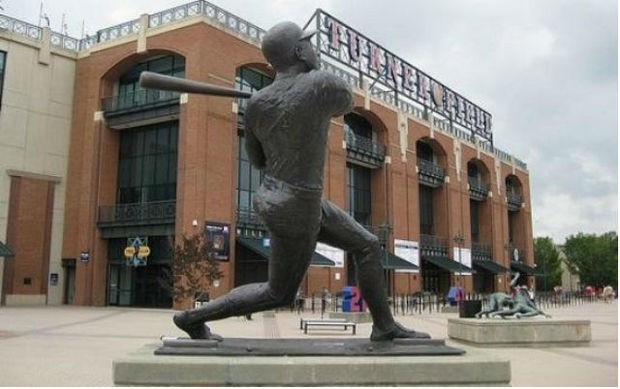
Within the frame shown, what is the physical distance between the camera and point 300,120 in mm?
5957

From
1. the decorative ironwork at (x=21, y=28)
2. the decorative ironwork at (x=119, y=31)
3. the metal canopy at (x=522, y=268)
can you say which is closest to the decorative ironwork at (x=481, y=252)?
the metal canopy at (x=522, y=268)

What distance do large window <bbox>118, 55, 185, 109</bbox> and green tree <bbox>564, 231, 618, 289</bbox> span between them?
→ 6084 centimetres

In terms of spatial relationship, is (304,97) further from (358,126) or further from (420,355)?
(358,126)

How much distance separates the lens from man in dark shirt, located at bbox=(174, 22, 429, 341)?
599cm

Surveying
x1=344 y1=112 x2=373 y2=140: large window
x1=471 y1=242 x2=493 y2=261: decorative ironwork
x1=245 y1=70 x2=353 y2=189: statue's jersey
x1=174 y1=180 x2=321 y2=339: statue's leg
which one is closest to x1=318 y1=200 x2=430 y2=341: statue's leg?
x1=174 y1=180 x2=321 y2=339: statue's leg

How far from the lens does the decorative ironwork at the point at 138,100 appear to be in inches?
1209

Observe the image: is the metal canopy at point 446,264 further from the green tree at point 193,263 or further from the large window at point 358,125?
the green tree at point 193,263

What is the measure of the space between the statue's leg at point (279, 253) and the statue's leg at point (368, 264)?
278mm

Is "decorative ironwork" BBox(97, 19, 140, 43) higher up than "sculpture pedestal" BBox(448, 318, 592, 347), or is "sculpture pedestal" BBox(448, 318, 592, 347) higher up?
"decorative ironwork" BBox(97, 19, 140, 43)

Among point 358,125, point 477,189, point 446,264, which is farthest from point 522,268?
point 358,125

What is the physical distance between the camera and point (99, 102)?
32750mm

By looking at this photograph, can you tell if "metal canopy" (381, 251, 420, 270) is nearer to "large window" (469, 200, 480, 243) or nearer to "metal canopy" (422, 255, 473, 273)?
"metal canopy" (422, 255, 473, 273)

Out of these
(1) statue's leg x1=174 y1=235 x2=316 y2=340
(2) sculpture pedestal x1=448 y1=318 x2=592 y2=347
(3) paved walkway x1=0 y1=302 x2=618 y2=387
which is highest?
(1) statue's leg x1=174 y1=235 x2=316 y2=340

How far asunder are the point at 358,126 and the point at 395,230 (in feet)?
23.6
